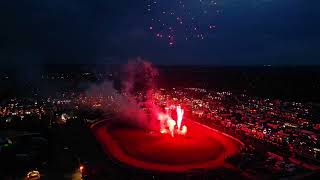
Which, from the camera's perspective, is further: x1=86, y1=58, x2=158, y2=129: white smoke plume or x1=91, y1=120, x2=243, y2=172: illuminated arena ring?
x1=86, y1=58, x2=158, y2=129: white smoke plume

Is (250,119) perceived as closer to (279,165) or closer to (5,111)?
(279,165)

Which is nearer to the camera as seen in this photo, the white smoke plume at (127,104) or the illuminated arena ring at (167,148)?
the illuminated arena ring at (167,148)

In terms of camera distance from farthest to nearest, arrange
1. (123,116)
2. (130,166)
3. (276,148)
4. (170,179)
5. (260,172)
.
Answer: (123,116), (276,148), (130,166), (260,172), (170,179)

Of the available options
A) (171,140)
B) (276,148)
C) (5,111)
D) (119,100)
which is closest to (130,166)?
(171,140)

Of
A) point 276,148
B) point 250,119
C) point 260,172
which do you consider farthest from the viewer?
point 250,119

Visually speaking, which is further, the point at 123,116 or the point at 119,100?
the point at 119,100

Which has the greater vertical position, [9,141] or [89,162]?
[9,141]

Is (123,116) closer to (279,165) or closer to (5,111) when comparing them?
(5,111)

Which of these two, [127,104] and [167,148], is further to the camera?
[127,104]
